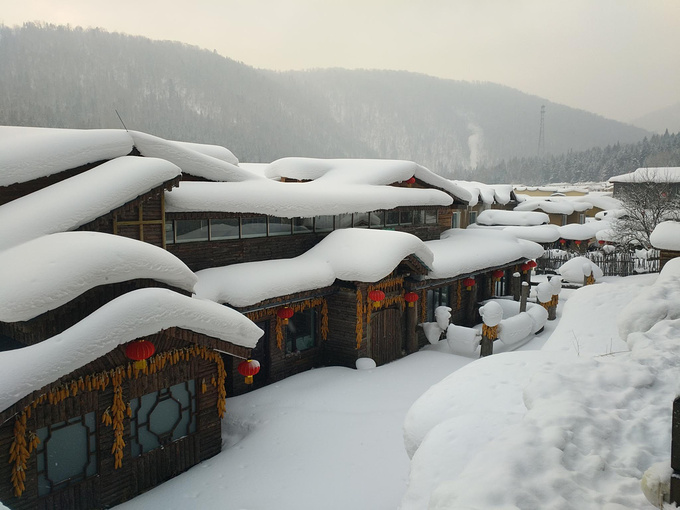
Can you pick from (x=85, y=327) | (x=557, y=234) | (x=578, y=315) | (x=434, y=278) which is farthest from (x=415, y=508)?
(x=557, y=234)

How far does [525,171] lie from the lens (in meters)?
135

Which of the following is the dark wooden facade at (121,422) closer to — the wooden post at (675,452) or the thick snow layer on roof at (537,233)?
the wooden post at (675,452)

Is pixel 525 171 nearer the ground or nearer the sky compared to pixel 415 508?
nearer the sky

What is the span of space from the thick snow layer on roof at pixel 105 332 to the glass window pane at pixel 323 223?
788 centimetres

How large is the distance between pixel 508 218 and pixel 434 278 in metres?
27.1

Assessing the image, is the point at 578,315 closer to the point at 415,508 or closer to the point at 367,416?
the point at 367,416

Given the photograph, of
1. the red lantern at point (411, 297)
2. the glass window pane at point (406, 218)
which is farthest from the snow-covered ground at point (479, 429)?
the glass window pane at point (406, 218)

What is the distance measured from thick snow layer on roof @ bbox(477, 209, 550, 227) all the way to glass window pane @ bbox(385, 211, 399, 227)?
78.4 ft

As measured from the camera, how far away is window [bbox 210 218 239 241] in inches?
552

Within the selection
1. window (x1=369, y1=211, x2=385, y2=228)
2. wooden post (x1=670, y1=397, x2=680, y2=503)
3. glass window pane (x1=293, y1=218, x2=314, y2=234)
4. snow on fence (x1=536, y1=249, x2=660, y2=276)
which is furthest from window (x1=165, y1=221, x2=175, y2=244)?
snow on fence (x1=536, y1=249, x2=660, y2=276)

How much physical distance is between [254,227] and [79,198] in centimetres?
566

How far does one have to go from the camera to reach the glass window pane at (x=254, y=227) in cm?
1476

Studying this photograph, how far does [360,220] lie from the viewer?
18.5 metres

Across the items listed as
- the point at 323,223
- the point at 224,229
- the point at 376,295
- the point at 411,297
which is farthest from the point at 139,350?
the point at 411,297
